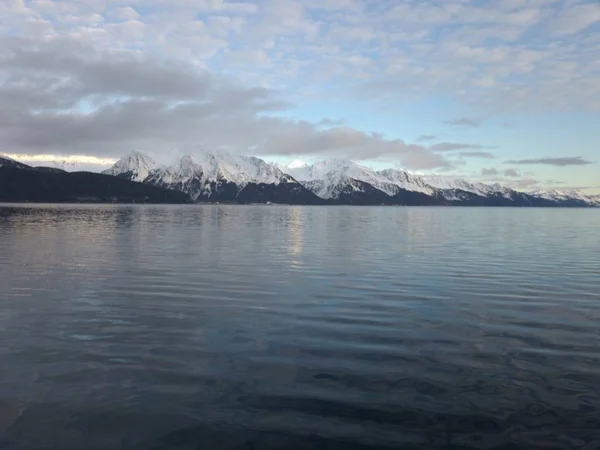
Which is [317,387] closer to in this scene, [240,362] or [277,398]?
[277,398]

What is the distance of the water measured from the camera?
1171 cm

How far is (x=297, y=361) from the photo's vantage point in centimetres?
1625

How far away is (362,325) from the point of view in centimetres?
2102

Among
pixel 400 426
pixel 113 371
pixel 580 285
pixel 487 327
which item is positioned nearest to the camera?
pixel 400 426

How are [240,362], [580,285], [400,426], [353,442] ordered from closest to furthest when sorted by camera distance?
[353,442] → [400,426] → [240,362] → [580,285]

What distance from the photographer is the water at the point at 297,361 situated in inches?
461

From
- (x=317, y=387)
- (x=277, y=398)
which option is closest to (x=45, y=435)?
(x=277, y=398)

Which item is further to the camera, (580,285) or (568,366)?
(580,285)

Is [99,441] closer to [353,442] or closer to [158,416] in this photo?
[158,416]

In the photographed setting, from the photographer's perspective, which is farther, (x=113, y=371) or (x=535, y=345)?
(x=535, y=345)

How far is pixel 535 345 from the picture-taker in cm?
1836

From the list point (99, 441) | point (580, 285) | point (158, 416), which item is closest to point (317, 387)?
point (158, 416)

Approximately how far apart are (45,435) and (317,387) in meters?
7.03

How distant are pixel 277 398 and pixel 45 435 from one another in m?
5.72
